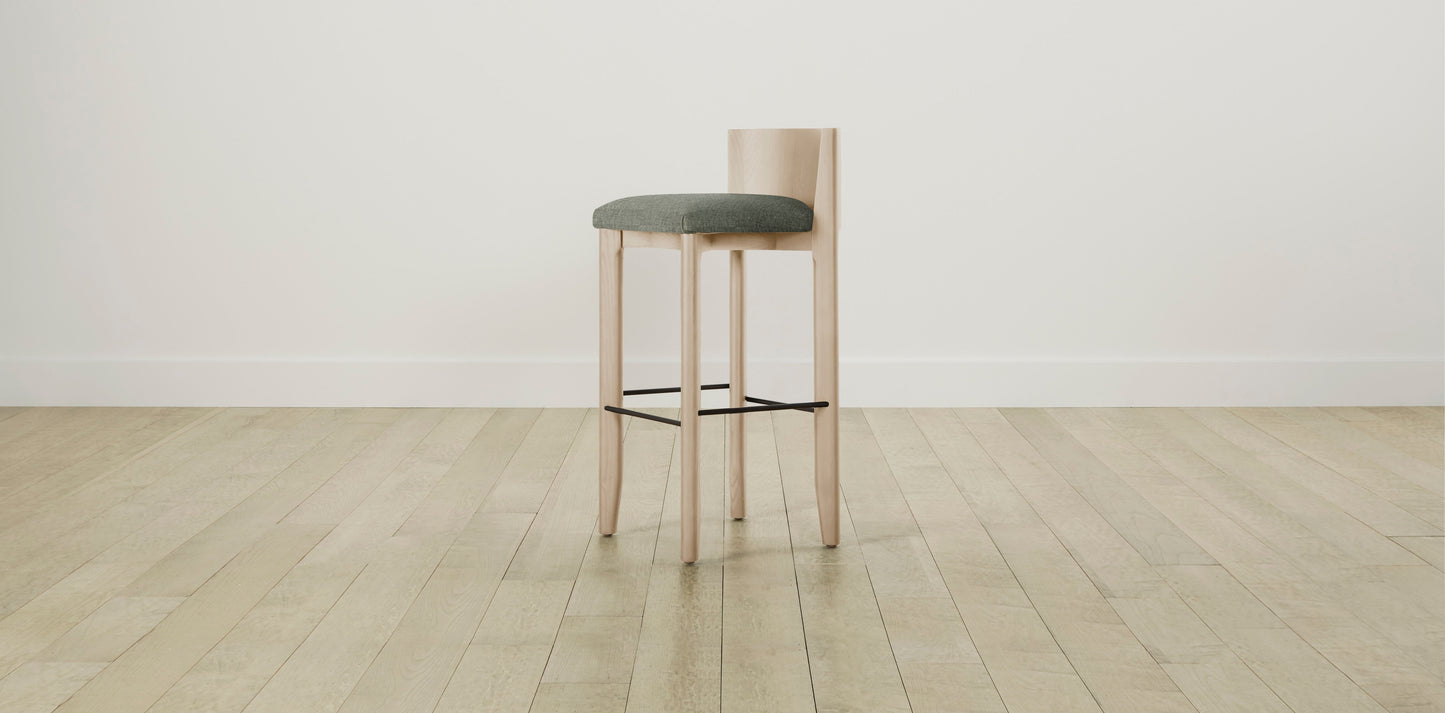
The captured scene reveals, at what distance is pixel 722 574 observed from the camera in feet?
6.79

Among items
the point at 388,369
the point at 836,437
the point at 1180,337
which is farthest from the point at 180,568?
the point at 1180,337

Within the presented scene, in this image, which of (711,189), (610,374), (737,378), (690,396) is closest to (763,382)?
(711,189)

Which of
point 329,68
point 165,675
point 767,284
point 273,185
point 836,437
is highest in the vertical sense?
point 329,68

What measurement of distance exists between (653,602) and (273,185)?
2.18 meters

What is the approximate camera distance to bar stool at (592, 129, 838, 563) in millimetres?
2016

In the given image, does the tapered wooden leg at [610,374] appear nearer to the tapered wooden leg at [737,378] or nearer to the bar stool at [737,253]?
the bar stool at [737,253]

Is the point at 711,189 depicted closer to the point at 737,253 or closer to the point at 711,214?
the point at 737,253

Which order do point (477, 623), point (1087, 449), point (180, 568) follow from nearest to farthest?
point (477, 623)
point (180, 568)
point (1087, 449)

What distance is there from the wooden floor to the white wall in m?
0.42

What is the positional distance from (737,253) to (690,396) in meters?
0.39

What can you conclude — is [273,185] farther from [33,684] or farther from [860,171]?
Answer: [33,684]

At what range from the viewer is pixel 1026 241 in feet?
11.7

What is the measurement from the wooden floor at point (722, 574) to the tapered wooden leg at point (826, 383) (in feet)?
0.26

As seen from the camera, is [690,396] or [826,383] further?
[826,383]
